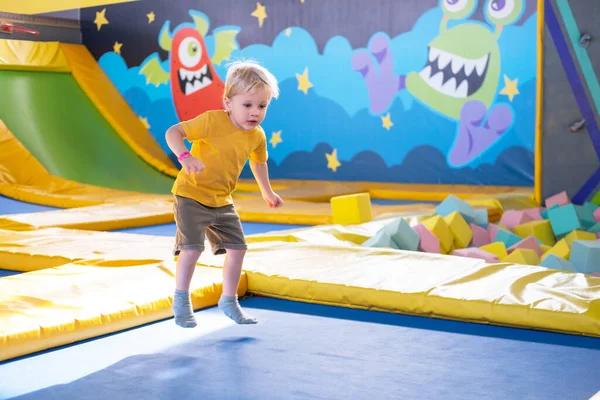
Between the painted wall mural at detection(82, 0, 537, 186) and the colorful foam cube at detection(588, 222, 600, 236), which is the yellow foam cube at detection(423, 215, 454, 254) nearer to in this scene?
the colorful foam cube at detection(588, 222, 600, 236)

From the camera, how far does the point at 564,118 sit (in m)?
5.02

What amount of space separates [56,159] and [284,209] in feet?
9.73

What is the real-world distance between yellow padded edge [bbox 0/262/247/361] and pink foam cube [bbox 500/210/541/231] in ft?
7.34

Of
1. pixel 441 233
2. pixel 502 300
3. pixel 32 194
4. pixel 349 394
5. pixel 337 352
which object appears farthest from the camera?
pixel 32 194

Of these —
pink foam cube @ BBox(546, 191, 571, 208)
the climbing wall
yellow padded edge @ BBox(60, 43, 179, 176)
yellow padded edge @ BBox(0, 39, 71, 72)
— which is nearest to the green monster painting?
the climbing wall

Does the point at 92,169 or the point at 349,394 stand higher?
the point at 92,169

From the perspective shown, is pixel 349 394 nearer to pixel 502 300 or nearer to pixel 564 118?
pixel 502 300

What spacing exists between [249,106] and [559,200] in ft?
10.8

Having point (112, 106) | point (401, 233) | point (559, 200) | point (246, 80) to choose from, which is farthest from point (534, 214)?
point (112, 106)

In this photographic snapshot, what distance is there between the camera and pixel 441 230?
368 cm

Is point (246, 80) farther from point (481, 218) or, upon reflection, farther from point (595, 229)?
point (595, 229)

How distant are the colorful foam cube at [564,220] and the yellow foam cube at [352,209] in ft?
3.49

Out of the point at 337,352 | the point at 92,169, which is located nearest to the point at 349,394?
the point at 337,352

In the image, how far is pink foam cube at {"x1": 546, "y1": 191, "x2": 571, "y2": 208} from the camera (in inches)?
189
